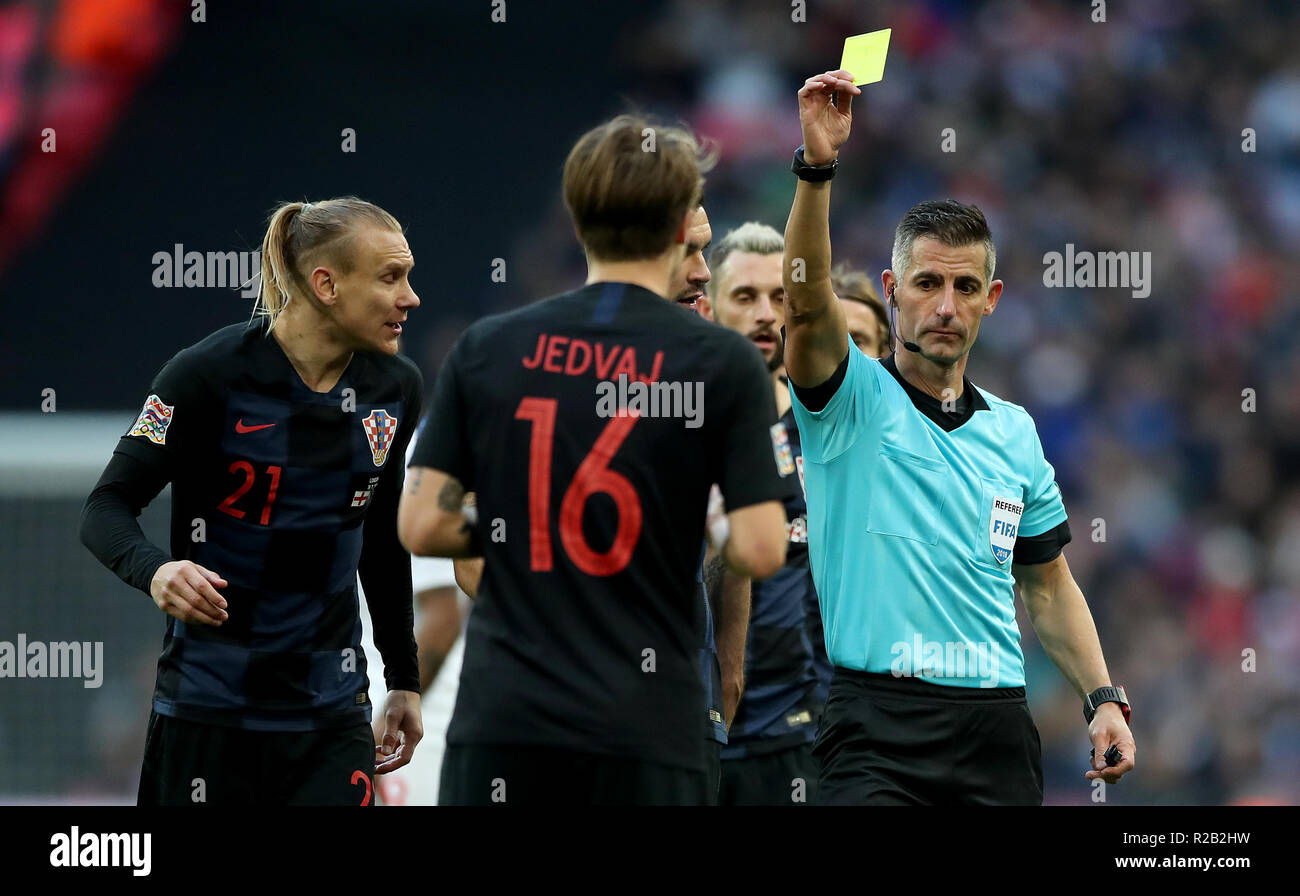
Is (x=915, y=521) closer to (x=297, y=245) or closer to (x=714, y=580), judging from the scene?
(x=714, y=580)

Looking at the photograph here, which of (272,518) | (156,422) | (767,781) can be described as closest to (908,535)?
(767,781)

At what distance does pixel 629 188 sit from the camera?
2867 millimetres

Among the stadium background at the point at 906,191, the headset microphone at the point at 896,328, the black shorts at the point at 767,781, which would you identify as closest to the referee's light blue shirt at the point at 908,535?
the headset microphone at the point at 896,328

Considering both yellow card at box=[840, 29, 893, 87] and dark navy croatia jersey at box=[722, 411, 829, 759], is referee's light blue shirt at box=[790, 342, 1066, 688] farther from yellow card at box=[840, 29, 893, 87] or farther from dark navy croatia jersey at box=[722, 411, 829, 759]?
dark navy croatia jersey at box=[722, 411, 829, 759]

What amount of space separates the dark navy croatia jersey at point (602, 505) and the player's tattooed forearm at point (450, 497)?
0.03 m

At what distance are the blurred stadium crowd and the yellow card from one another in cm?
600

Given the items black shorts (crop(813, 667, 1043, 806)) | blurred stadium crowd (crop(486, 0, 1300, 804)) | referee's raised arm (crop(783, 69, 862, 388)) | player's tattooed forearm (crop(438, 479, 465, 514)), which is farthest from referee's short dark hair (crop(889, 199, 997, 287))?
blurred stadium crowd (crop(486, 0, 1300, 804))

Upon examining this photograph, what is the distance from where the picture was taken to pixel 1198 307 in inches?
402

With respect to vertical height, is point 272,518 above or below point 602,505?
above

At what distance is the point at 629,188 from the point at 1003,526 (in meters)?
1.60

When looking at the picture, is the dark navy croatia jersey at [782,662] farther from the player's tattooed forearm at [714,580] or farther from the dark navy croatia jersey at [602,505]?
the dark navy croatia jersey at [602,505]

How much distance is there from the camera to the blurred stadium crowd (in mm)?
9156

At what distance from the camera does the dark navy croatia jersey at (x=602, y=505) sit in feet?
9.22
